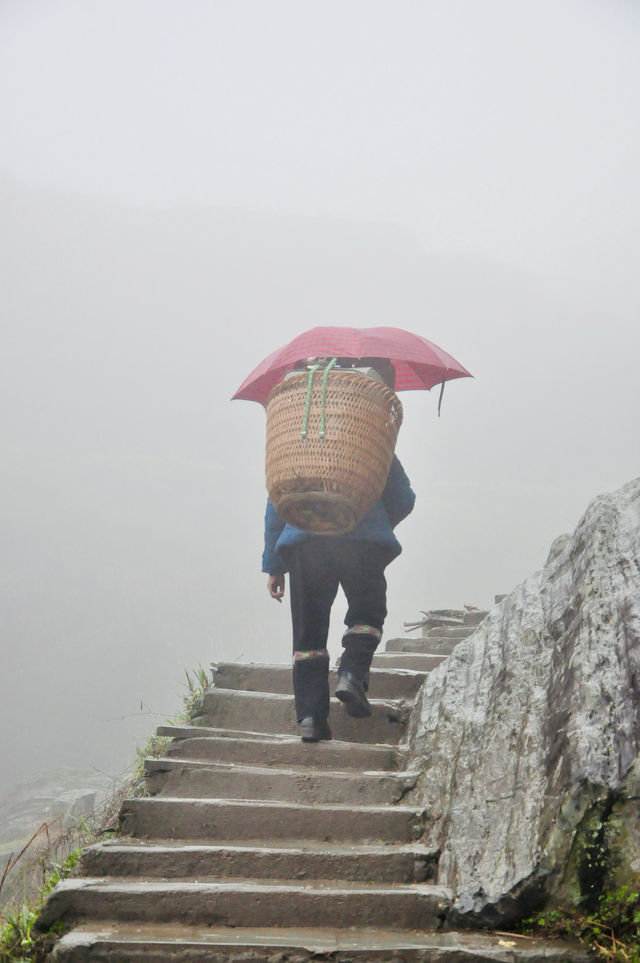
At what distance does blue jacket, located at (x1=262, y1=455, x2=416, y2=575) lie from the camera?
3.43 m

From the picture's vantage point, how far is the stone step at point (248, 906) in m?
2.36

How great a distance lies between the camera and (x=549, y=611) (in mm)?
2934

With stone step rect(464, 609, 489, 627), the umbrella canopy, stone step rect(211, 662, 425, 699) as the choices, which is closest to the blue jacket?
the umbrella canopy

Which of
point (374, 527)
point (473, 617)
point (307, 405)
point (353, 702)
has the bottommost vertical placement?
point (353, 702)

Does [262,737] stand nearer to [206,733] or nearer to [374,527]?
[206,733]

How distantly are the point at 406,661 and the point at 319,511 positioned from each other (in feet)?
6.11

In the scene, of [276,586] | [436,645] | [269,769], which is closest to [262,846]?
[269,769]

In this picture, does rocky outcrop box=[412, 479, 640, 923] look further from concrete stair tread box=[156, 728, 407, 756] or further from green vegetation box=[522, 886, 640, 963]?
concrete stair tread box=[156, 728, 407, 756]

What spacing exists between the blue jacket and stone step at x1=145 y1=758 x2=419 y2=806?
95cm

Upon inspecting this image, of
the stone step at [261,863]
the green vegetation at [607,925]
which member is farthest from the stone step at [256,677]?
the green vegetation at [607,925]

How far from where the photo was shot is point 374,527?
11.3ft

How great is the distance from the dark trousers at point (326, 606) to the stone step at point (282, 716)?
330 mm

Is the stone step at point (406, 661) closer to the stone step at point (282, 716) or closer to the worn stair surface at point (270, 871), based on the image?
the stone step at point (282, 716)

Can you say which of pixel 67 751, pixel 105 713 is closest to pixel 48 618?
pixel 105 713
